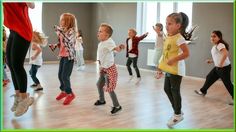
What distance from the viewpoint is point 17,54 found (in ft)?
8.04

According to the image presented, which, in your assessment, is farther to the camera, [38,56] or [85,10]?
[85,10]

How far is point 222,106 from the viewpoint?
132 inches

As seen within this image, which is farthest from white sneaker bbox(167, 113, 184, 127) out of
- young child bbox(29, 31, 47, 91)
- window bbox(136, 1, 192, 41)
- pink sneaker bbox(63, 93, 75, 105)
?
window bbox(136, 1, 192, 41)

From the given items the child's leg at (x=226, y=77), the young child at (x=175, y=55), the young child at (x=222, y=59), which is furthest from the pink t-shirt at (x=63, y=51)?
the child's leg at (x=226, y=77)

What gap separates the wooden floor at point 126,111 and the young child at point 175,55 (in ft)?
0.85

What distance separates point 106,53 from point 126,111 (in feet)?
2.05

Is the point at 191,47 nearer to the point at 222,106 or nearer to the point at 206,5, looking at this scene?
the point at 206,5

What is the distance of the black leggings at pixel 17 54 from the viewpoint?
244 cm

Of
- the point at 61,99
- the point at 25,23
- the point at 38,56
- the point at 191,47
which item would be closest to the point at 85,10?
the point at 191,47

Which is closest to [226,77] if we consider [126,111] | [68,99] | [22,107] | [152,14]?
[126,111]

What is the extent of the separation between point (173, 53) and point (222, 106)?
130 centimetres

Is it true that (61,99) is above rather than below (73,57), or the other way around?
below

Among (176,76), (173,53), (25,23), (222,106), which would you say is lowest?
(222,106)

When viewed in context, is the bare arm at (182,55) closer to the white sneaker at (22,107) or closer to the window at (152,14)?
the white sneaker at (22,107)
